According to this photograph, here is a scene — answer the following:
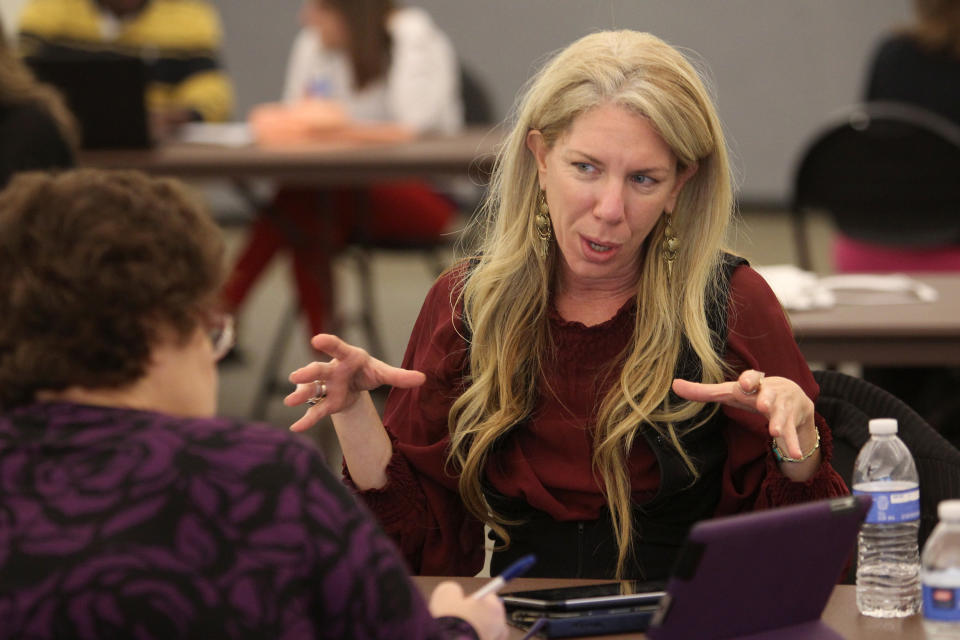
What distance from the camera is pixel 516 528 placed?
6.52 ft

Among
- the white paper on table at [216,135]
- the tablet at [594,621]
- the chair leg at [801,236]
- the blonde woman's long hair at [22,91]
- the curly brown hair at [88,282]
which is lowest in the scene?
the chair leg at [801,236]

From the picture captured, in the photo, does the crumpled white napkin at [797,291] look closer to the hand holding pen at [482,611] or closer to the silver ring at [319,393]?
the silver ring at [319,393]

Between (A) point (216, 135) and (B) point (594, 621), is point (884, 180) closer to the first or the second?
(A) point (216, 135)

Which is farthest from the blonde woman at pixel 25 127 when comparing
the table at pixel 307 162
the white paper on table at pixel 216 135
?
the white paper on table at pixel 216 135

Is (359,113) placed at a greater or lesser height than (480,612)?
lesser

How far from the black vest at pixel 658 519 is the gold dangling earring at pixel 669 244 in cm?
8

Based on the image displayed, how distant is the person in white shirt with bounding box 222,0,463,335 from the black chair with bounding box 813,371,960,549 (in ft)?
10.4

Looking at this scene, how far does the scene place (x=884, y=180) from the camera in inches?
163

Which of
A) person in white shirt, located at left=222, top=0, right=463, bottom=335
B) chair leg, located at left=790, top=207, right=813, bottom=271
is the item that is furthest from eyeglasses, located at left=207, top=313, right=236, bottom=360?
person in white shirt, located at left=222, top=0, right=463, bottom=335

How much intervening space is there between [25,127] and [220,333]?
2.50m

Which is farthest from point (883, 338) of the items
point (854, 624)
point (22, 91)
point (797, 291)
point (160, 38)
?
point (160, 38)

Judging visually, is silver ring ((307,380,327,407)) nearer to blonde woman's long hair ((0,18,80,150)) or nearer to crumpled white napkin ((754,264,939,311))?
crumpled white napkin ((754,264,939,311))

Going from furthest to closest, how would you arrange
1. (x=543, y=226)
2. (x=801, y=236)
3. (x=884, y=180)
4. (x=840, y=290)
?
(x=801, y=236), (x=884, y=180), (x=840, y=290), (x=543, y=226)

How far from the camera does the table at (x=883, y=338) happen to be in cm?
296
